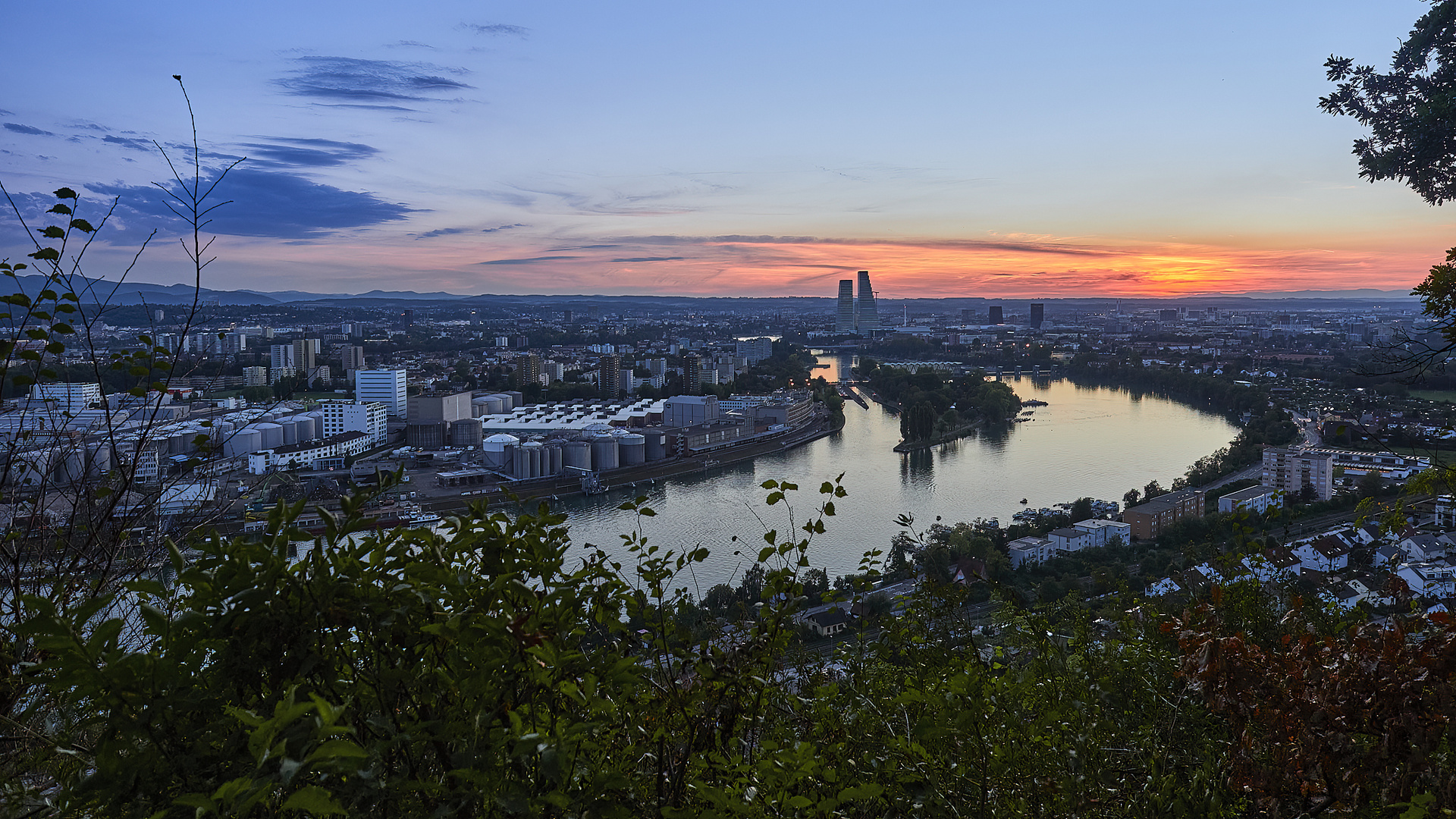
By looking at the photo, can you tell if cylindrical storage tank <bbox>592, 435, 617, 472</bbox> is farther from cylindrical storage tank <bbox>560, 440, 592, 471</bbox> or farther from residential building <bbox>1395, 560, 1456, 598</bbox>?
residential building <bbox>1395, 560, 1456, 598</bbox>

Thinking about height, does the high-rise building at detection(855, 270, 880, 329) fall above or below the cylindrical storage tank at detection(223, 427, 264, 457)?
above

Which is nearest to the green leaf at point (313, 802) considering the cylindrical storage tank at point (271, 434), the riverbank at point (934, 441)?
the cylindrical storage tank at point (271, 434)

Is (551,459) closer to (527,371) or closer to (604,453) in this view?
(604,453)

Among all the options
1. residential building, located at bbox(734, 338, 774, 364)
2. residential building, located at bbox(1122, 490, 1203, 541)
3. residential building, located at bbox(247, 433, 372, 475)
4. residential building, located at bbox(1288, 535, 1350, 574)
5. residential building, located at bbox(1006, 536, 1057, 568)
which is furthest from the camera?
residential building, located at bbox(734, 338, 774, 364)

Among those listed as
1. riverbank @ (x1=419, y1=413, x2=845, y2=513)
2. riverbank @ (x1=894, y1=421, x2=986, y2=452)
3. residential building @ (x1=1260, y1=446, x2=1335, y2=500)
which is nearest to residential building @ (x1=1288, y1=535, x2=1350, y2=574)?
residential building @ (x1=1260, y1=446, x2=1335, y2=500)

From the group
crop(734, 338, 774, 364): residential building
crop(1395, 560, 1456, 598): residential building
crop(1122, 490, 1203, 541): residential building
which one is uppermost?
crop(734, 338, 774, 364): residential building

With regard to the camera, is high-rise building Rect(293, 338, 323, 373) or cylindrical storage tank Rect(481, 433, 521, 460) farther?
high-rise building Rect(293, 338, 323, 373)

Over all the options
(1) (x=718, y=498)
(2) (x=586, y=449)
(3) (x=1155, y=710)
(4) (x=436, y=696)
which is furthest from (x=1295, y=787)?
(2) (x=586, y=449)
